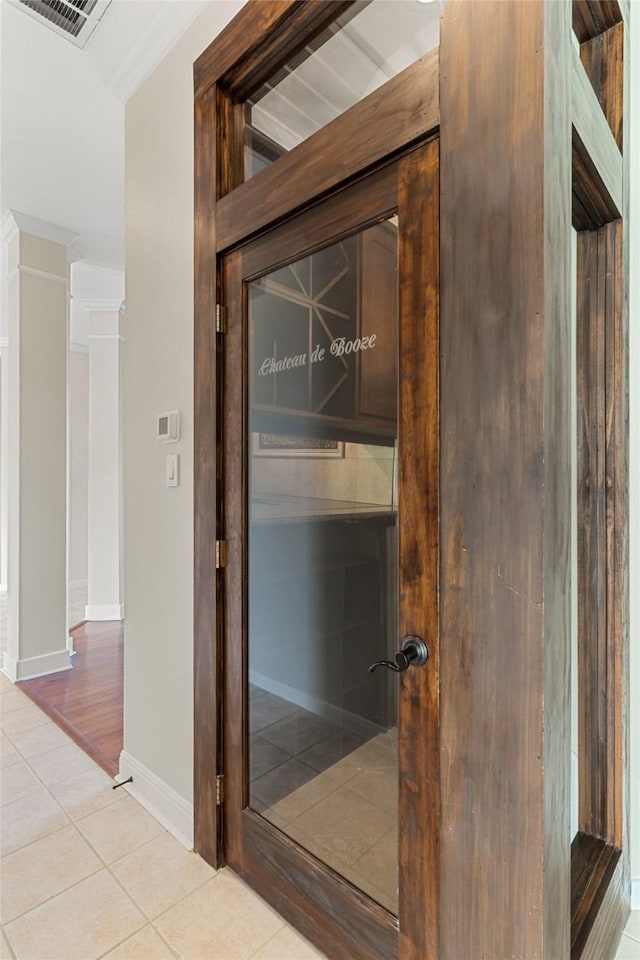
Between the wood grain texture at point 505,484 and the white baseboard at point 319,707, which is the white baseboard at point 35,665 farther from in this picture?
the wood grain texture at point 505,484

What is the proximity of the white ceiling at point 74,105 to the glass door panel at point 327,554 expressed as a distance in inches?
48.4

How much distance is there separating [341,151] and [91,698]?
3190mm

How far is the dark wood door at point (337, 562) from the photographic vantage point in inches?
44.8

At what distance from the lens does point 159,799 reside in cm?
197

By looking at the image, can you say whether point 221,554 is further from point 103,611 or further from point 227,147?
point 103,611

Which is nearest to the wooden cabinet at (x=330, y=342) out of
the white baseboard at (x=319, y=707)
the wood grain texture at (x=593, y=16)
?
the white baseboard at (x=319, y=707)

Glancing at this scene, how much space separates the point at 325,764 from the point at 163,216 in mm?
2077

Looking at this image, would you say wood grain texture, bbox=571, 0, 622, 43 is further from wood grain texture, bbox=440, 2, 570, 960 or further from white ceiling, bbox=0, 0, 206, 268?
white ceiling, bbox=0, 0, 206, 268

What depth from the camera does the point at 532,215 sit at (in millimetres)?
892

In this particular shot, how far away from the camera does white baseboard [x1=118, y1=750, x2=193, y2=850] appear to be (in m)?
1.83

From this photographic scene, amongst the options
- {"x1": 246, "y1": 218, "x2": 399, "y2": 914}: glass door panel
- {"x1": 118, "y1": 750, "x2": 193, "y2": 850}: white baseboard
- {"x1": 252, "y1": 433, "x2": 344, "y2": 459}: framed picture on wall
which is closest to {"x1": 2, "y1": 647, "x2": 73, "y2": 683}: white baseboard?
{"x1": 118, "y1": 750, "x2": 193, "y2": 850}: white baseboard

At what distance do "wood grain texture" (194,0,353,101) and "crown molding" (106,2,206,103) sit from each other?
261mm

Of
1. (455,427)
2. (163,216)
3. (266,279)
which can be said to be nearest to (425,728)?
(455,427)

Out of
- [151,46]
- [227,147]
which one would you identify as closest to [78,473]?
[151,46]
